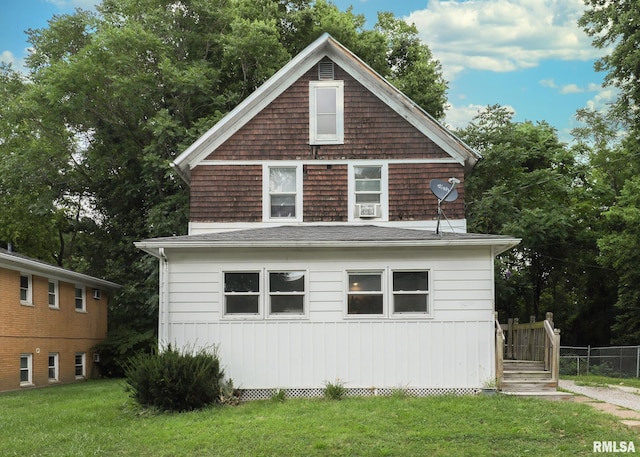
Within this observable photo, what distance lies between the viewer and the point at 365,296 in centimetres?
1517

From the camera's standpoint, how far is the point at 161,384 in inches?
513

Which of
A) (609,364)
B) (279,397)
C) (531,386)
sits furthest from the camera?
(609,364)

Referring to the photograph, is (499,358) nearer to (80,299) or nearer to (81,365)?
(81,365)

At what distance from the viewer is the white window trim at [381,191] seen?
18719 millimetres

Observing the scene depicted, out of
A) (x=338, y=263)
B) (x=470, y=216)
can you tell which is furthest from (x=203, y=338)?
(x=470, y=216)

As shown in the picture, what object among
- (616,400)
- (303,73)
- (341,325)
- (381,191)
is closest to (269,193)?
(381,191)

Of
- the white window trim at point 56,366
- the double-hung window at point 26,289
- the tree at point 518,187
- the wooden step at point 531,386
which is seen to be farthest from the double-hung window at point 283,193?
the white window trim at point 56,366

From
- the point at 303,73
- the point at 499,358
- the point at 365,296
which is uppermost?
the point at 303,73

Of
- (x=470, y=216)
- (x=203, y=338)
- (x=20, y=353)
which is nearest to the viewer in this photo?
(x=203, y=338)

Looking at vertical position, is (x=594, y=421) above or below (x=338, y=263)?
below

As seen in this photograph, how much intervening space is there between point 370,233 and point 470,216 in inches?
554

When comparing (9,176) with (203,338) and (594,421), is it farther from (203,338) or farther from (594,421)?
(594,421)

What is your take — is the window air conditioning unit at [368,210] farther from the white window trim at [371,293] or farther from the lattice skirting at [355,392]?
the lattice skirting at [355,392]

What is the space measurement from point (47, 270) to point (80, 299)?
15.7 feet
